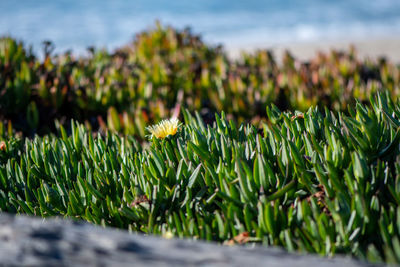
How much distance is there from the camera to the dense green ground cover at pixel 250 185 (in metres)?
1.44

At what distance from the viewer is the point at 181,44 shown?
588cm

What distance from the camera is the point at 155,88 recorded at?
4.10 meters

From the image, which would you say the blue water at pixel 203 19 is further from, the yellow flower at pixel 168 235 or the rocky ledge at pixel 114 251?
the rocky ledge at pixel 114 251

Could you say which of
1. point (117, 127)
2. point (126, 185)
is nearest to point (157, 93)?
point (117, 127)

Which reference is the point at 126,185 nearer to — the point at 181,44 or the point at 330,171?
the point at 330,171

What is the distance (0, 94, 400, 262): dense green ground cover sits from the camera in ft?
4.73

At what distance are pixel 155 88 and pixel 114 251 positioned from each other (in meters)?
3.04

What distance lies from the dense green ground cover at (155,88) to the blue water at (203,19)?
11.4 m

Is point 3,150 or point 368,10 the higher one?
point 368,10

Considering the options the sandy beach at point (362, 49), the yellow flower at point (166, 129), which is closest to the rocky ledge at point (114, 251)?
the yellow flower at point (166, 129)

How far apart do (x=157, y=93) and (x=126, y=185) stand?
83.8 inches

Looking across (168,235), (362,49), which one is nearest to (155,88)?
(168,235)

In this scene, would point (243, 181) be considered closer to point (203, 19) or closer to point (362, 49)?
point (362, 49)

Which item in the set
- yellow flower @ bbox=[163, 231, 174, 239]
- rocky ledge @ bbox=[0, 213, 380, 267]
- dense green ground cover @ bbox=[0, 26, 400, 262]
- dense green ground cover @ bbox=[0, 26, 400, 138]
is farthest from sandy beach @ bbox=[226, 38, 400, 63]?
rocky ledge @ bbox=[0, 213, 380, 267]
